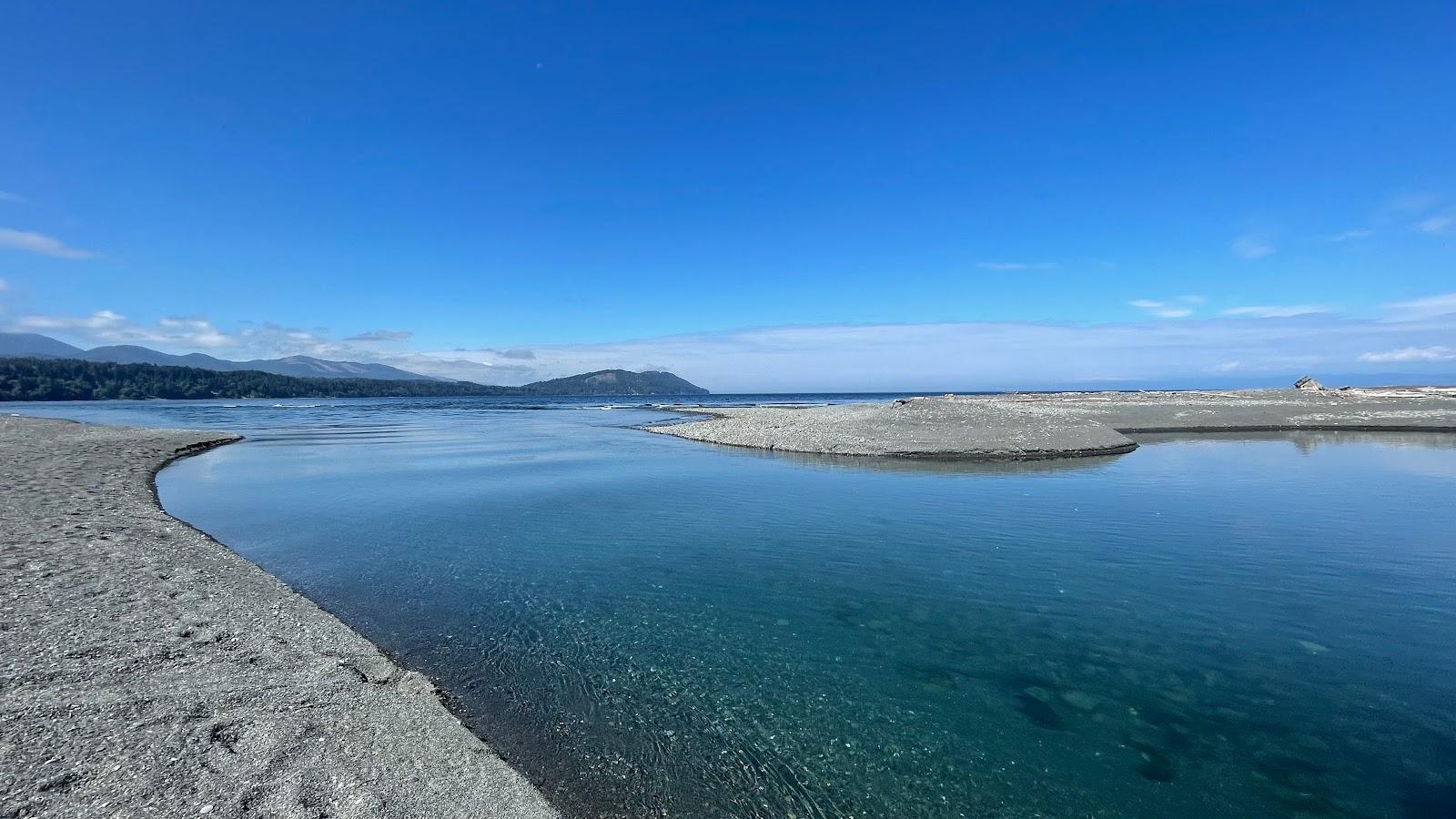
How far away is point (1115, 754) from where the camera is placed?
5.49 meters

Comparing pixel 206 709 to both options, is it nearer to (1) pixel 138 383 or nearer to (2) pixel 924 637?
(2) pixel 924 637

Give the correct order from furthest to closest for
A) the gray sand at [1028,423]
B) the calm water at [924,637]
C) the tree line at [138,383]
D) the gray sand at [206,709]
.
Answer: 1. the tree line at [138,383]
2. the gray sand at [1028,423]
3. the calm water at [924,637]
4. the gray sand at [206,709]

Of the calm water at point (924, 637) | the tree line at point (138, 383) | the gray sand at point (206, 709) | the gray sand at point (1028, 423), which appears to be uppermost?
the tree line at point (138, 383)

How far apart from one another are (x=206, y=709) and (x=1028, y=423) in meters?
31.7

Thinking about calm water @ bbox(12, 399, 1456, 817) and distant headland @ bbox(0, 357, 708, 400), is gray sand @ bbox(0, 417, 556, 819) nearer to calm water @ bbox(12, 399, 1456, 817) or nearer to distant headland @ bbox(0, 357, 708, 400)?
calm water @ bbox(12, 399, 1456, 817)

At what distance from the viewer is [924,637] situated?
800 cm

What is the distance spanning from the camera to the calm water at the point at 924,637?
17.1 feet

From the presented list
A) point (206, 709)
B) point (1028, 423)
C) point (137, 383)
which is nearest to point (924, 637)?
point (206, 709)

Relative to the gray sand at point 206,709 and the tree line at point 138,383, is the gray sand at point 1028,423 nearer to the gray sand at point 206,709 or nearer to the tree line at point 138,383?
the gray sand at point 206,709

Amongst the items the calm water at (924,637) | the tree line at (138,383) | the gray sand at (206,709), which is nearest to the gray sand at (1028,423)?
the calm water at (924,637)

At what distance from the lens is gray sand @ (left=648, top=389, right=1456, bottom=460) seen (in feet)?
89.0

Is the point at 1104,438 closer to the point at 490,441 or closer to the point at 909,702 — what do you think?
the point at 909,702

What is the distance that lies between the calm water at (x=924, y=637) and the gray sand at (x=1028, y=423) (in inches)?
360

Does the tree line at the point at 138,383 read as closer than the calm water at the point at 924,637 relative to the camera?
No
